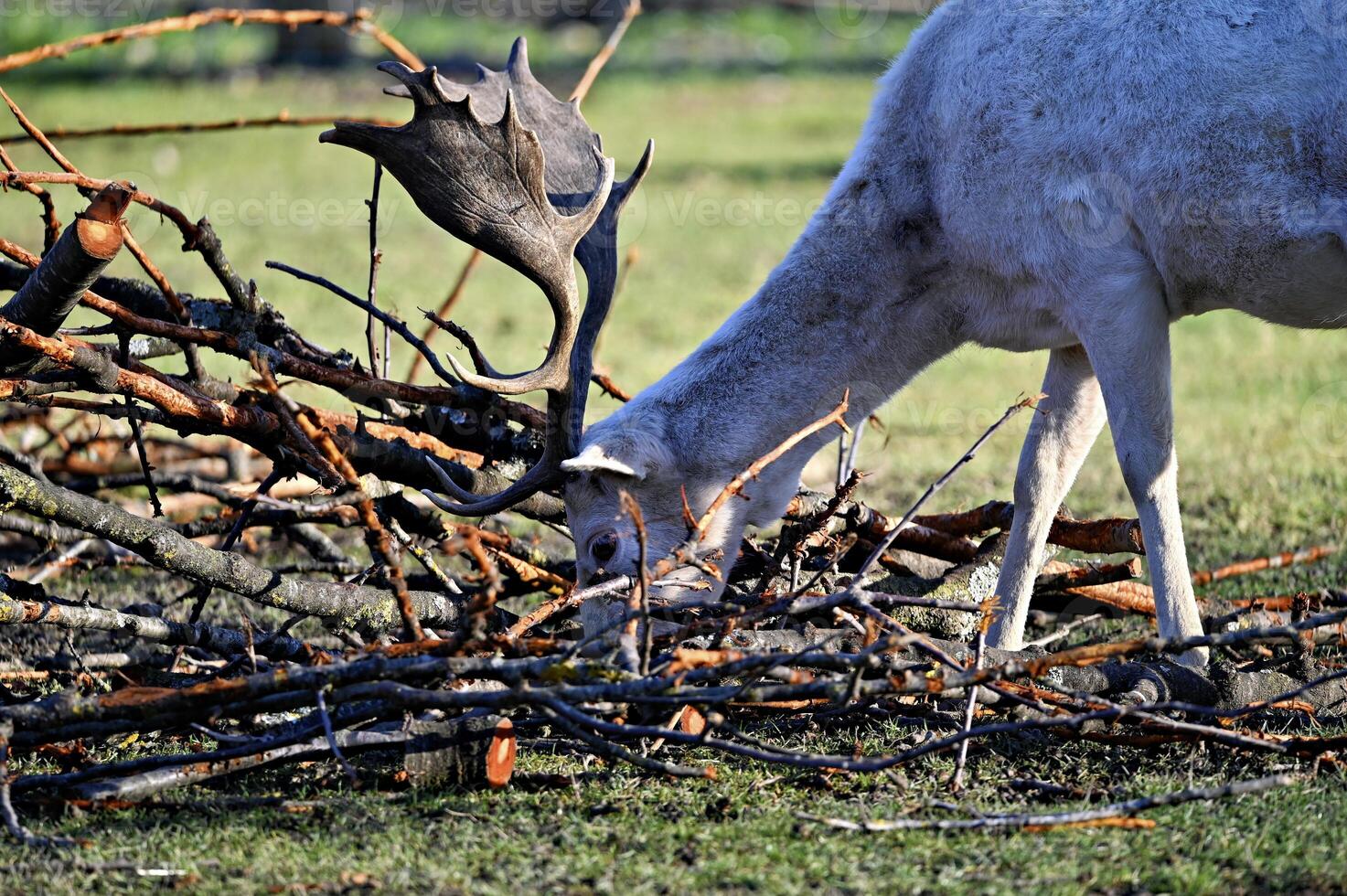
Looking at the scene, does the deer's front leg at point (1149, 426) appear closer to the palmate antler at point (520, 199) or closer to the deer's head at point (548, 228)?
the deer's head at point (548, 228)

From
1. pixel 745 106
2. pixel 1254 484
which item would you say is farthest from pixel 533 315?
pixel 745 106

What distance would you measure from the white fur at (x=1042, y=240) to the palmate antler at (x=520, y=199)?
8.8 inches

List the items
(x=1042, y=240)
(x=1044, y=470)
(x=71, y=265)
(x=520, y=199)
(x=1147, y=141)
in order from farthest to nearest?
(x=1044, y=470)
(x=1042, y=240)
(x=1147, y=141)
(x=520, y=199)
(x=71, y=265)

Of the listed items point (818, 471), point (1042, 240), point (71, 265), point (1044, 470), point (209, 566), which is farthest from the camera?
point (818, 471)

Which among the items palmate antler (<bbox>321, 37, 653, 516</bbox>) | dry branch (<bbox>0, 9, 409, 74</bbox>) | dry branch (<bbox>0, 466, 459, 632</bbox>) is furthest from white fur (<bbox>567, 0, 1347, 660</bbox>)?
dry branch (<bbox>0, 9, 409, 74</bbox>)

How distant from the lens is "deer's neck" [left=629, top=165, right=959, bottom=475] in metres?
4.40

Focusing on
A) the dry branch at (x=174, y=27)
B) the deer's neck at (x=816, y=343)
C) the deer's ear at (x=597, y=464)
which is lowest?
the deer's ear at (x=597, y=464)

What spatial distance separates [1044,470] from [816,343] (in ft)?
3.21

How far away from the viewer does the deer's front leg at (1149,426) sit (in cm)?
423

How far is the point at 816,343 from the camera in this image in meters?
4.47

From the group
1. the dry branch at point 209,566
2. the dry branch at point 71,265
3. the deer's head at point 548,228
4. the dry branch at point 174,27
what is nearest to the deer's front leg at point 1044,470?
the deer's head at point 548,228

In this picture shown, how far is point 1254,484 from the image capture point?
21.9ft

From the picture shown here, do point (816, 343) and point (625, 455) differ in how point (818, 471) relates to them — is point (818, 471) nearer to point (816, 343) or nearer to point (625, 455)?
point (816, 343)

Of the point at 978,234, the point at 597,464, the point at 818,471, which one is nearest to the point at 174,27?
the point at 597,464
